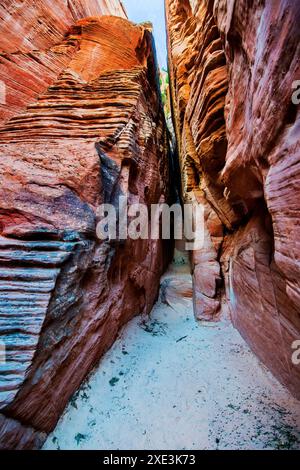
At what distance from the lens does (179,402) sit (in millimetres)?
3947

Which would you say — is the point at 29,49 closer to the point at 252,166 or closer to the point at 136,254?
the point at 136,254

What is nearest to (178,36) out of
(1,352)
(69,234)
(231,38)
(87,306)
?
(231,38)

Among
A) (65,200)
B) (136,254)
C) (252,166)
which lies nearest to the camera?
(252,166)

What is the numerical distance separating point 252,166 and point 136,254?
400 cm

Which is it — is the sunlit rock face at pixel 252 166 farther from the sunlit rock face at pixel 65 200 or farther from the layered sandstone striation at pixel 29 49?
the layered sandstone striation at pixel 29 49

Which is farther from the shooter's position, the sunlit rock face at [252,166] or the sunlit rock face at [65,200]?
the sunlit rock face at [65,200]

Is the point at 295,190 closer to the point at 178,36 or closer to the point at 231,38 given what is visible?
the point at 231,38

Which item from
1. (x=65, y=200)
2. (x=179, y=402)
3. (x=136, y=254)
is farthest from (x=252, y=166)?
(x=179, y=402)

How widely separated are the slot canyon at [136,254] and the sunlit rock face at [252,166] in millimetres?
32

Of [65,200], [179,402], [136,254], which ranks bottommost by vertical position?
[179,402]

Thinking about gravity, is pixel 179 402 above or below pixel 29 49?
below

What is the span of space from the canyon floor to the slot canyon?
1.1 inches

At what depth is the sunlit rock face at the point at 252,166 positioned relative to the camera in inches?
99.8

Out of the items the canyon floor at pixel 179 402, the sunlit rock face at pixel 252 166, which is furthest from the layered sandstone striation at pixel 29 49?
the canyon floor at pixel 179 402
